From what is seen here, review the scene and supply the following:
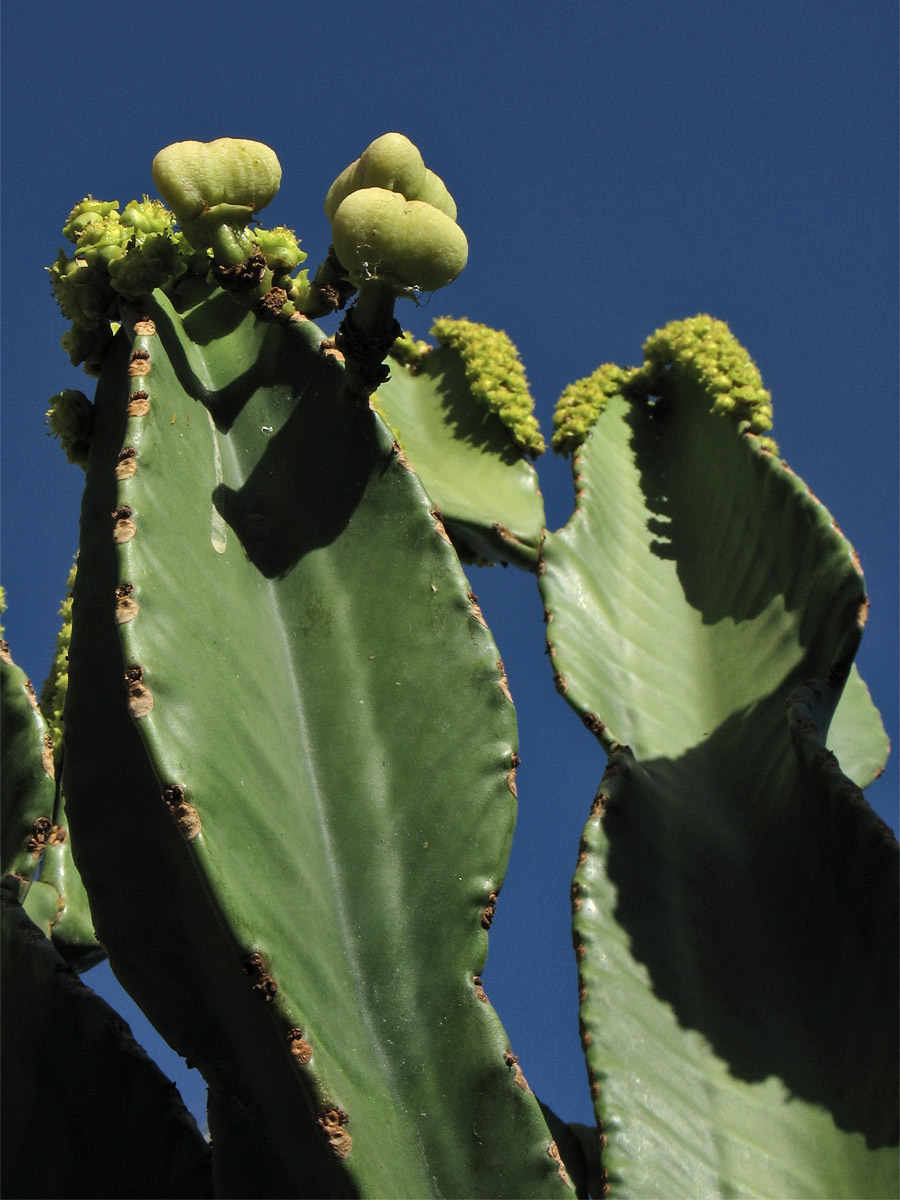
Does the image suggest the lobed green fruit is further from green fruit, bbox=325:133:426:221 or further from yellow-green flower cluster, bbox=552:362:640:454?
yellow-green flower cluster, bbox=552:362:640:454

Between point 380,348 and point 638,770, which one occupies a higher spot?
point 380,348

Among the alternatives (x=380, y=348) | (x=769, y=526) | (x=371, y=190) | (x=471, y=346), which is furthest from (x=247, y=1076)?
(x=471, y=346)

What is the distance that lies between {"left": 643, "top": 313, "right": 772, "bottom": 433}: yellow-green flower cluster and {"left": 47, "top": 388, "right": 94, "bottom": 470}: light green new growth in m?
1.51

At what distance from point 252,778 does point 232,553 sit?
0.33 meters

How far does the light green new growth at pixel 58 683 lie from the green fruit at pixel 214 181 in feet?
2.76

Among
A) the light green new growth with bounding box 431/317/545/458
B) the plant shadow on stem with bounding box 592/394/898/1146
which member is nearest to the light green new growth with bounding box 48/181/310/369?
the plant shadow on stem with bounding box 592/394/898/1146

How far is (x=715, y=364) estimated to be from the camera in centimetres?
276

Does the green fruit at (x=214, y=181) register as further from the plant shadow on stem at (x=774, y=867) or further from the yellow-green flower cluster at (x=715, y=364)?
the yellow-green flower cluster at (x=715, y=364)

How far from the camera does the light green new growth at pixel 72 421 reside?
1.53 meters

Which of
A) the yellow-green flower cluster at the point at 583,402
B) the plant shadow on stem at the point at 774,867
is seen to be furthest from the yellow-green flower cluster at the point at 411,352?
the plant shadow on stem at the point at 774,867

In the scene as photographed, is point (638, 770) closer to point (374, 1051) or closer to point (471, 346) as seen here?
point (374, 1051)

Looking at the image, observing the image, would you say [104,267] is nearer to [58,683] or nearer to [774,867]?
[58,683]

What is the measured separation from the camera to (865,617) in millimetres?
2043

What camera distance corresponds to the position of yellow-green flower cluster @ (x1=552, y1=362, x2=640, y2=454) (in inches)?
111
